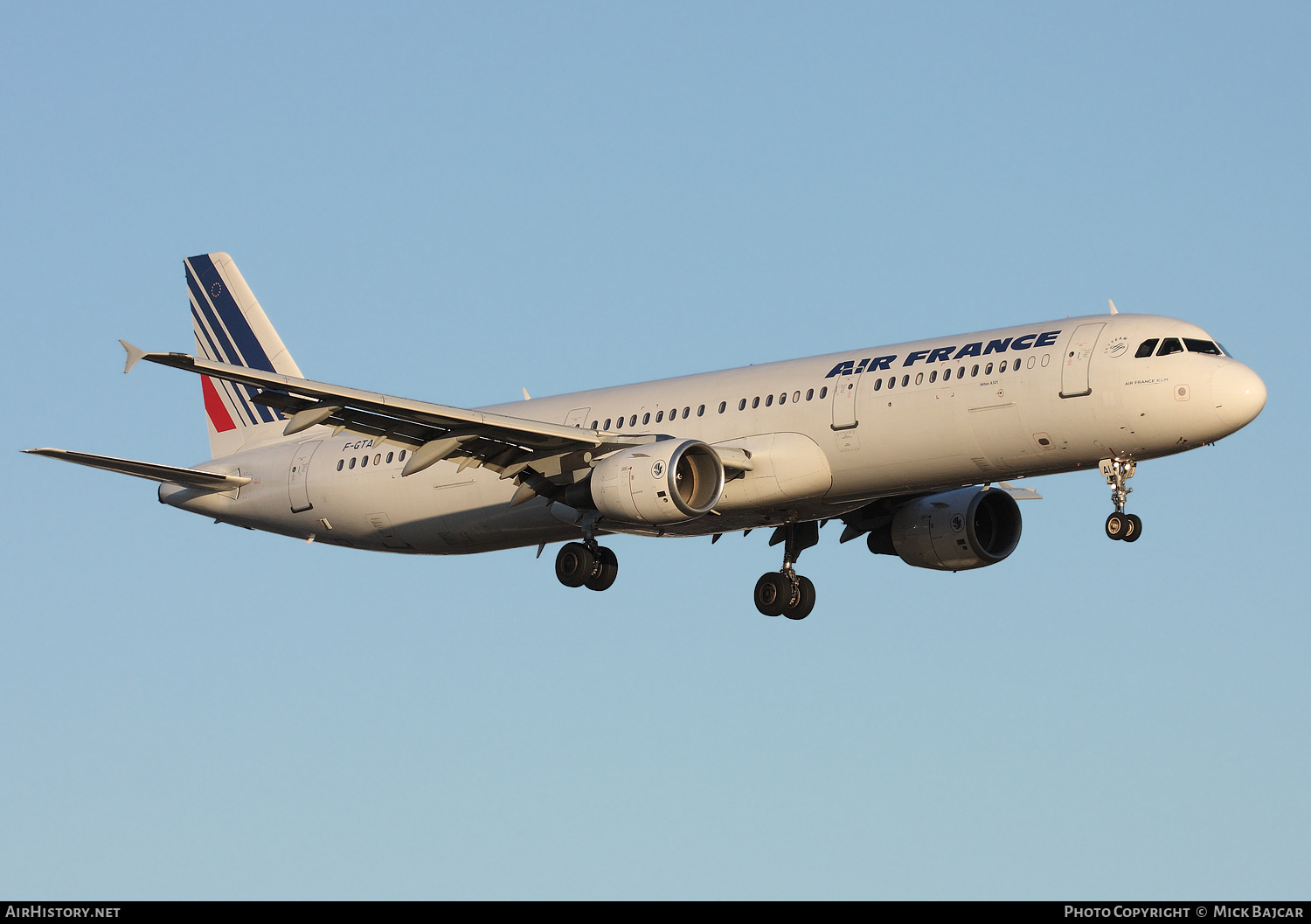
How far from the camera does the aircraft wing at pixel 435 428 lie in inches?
1500

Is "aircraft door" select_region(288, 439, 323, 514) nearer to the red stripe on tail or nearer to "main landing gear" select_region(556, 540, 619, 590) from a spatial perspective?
the red stripe on tail

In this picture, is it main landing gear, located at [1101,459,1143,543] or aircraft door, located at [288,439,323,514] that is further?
aircraft door, located at [288,439,323,514]

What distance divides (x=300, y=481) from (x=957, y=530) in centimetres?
1721

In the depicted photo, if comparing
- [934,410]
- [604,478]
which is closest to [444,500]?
[604,478]

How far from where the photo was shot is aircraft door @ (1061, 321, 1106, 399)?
3769 centimetres

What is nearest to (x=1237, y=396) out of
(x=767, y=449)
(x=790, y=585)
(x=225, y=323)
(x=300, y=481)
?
(x=767, y=449)

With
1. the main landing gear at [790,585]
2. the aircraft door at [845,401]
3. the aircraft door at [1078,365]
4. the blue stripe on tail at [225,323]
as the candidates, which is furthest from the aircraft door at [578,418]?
the aircraft door at [1078,365]

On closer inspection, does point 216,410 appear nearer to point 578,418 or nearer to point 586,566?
point 578,418

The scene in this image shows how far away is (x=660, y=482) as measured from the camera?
39719 millimetres

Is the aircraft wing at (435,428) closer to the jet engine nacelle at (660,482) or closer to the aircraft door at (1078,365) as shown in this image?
the jet engine nacelle at (660,482)

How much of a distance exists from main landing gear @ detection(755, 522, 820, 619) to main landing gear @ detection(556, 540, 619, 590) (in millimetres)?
4449

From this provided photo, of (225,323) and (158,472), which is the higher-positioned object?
(225,323)

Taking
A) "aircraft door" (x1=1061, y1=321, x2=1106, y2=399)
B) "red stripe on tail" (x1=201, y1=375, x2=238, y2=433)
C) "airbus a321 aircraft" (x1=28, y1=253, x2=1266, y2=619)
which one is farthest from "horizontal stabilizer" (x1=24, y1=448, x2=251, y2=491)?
"aircraft door" (x1=1061, y1=321, x2=1106, y2=399)

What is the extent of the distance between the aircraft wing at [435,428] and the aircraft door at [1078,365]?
945 cm
